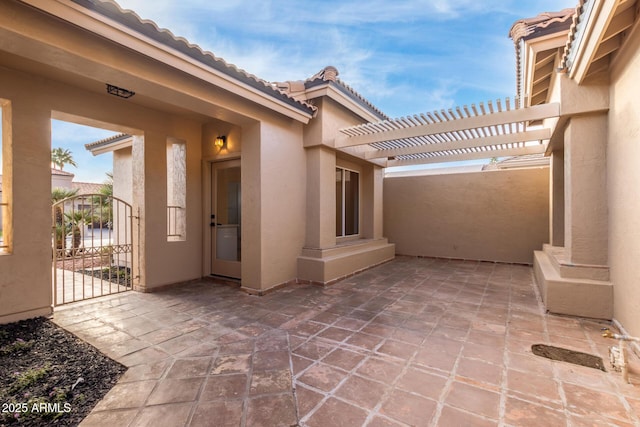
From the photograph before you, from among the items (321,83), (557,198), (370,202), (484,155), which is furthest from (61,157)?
(557,198)

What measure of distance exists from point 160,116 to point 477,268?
8594mm

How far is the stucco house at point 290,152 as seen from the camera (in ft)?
10.5

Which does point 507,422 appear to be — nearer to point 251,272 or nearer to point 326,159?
point 251,272

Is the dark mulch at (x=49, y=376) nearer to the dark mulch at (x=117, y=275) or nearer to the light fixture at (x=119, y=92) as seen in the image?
the dark mulch at (x=117, y=275)

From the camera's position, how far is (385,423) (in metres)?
2.01

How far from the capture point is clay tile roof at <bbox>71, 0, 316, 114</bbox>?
2805 mm

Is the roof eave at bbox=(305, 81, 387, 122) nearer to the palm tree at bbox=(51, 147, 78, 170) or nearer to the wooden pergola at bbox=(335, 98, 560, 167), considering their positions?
the wooden pergola at bbox=(335, 98, 560, 167)

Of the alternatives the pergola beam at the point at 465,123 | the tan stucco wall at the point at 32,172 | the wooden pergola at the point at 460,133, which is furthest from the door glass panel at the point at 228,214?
the pergola beam at the point at 465,123

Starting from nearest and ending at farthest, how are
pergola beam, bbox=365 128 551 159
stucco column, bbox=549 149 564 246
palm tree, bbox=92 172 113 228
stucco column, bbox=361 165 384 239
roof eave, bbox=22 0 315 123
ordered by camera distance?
roof eave, bbox=22 0 315 123 → palm tree, bbox=92 172 113 228 → pergola beam, bbox=365 128 551 159 → stucco column, bbox=549 149 564 246 → stucco column, bbox=361 165 384 239

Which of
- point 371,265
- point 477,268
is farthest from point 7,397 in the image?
point 477,268

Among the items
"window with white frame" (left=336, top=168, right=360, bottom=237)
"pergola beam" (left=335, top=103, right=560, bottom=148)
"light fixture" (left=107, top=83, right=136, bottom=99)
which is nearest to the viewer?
"pergola beam" (left=335, top=103, right=560, bottom=148)

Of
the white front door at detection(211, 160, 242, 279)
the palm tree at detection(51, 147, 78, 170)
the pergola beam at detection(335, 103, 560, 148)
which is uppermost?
the palm tree at detection(51, 147, 78, 170)

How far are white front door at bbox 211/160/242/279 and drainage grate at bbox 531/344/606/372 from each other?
513 cm

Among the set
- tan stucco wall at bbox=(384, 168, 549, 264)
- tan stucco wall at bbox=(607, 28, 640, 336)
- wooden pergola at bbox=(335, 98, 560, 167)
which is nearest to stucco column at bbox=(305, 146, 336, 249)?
wooden pergola at bbox=(335, 98, 560, 167)
